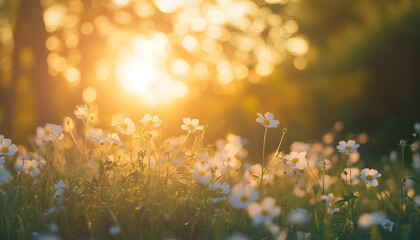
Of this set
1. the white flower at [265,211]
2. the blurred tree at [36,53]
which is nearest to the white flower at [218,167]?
the white flower at [265,211]

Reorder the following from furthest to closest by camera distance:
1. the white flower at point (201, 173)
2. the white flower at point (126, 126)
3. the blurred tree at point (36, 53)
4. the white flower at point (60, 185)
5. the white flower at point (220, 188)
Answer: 1. the blurred tree at point (36, 53)
2. the white flower at point (126, 126)
3. the white flower at point (220, 188)
4. the white flower at point (60, 185)
5. the white flower at point (201, 173)

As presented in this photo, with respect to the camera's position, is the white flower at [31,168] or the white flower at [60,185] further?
the white flower at [31,168]

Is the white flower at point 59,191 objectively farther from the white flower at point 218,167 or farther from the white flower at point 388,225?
the white flower at point 388,225

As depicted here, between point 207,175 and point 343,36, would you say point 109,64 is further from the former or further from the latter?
point 207,175

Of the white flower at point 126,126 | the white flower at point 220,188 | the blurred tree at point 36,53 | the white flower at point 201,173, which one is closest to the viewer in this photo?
the white flower at point 201,173

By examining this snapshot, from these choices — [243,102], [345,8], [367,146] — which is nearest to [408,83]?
[367,146]
